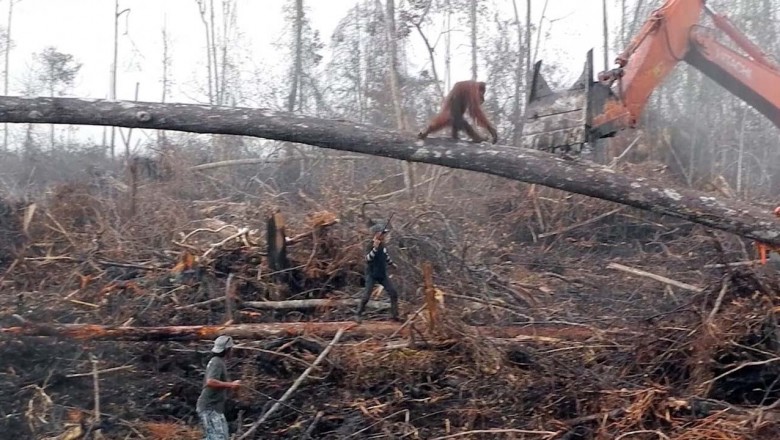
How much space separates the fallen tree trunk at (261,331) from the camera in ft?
24.6

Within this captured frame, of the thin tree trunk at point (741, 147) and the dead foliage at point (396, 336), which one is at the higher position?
the thin tree trunk at point (741, 147)

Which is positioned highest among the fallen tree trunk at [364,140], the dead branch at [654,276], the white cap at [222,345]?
the fallen tree trunk at [364,140]

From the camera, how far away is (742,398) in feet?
22.4

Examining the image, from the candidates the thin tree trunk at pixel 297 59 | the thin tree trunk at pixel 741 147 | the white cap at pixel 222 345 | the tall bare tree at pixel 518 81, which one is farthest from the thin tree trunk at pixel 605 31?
the white cap at pixel 222 345

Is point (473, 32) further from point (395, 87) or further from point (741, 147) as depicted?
point (741, 147)

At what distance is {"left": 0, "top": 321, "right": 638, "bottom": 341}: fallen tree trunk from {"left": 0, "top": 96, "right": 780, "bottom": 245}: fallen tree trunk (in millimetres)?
2009

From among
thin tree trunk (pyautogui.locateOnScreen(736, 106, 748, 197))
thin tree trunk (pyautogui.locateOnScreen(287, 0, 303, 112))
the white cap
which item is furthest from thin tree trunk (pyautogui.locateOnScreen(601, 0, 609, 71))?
the white cap

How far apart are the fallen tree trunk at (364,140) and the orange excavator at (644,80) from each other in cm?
188

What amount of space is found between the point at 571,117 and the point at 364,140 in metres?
2.72

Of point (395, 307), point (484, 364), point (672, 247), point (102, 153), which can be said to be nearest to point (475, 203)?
point (672, 247)

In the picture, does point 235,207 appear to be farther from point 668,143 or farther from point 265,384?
point 668,143

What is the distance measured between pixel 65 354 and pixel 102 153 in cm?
1728

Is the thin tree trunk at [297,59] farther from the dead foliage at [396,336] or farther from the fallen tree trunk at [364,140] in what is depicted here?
the fallen tree trunk at [364,140]

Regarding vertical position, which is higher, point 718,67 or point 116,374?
point 718,67
